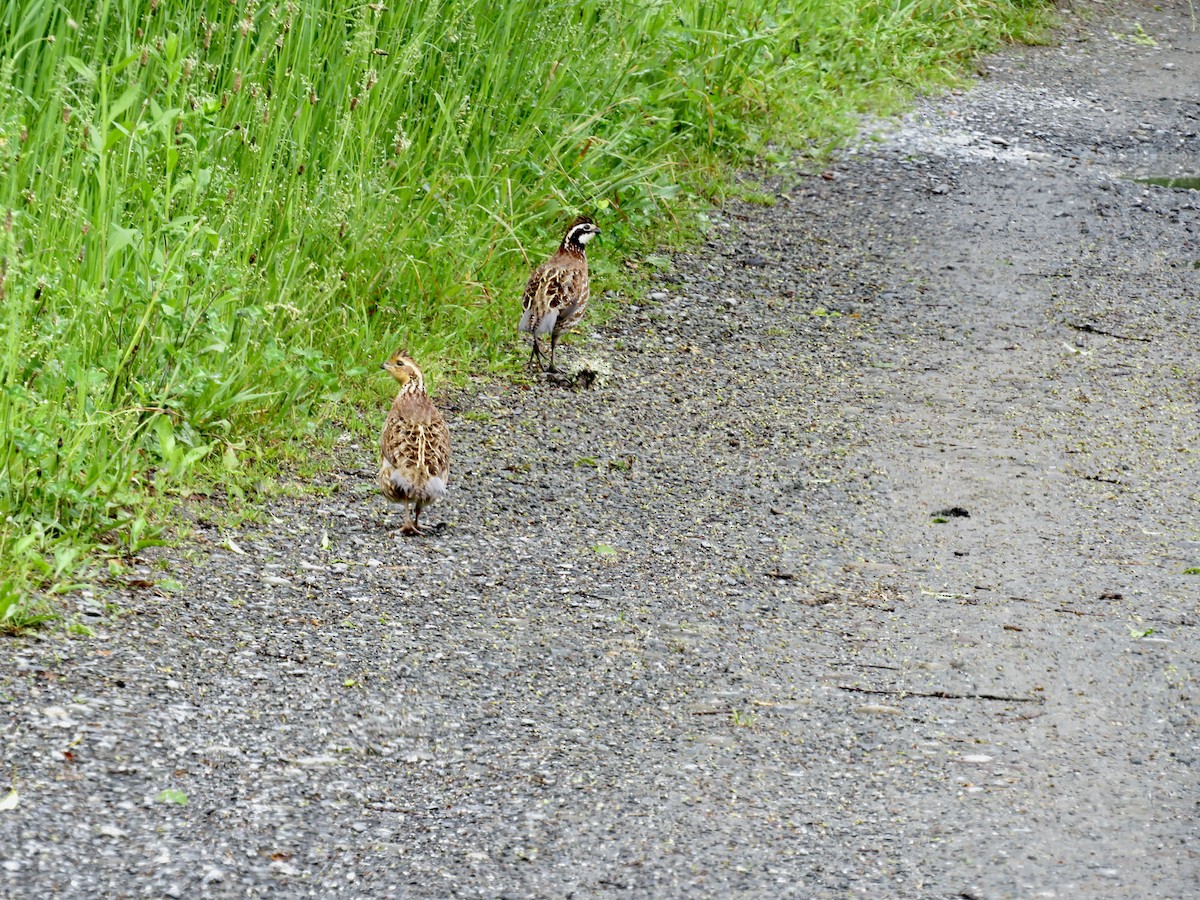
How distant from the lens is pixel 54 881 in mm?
3898

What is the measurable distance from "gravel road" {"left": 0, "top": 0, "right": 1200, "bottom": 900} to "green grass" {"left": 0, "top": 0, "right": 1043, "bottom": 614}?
0.44 m

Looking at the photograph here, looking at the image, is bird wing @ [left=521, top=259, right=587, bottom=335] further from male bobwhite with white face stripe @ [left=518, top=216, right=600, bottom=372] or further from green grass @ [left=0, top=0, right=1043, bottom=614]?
green grass @ [left=0, top=0, right=1043, bottom=614]

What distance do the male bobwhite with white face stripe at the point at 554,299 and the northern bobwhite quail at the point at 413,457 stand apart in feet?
5.27

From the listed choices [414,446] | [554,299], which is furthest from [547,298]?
[414,446]

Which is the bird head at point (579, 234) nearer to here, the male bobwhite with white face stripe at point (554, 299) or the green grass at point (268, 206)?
the male bobwhite with white face stripe at point (554, 299)

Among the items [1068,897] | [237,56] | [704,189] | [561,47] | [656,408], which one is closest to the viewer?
[1068,897]

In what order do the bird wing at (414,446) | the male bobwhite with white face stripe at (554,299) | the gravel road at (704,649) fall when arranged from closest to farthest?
the gravel road at (704,649), the bird wing at (414,446), the male bobwhite with white face stripe at (554,299)

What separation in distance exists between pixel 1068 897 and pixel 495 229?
5.78 meters

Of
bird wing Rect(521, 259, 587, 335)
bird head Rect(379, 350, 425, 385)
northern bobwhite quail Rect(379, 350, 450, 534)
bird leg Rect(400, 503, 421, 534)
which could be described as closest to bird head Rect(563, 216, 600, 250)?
bird wing Rect(521, 259, 587, 335)

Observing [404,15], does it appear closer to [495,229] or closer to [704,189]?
[495,229]

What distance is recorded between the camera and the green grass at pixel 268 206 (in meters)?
5.98

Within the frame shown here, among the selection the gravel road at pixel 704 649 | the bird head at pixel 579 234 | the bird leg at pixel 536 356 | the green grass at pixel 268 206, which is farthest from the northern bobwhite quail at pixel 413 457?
the bird head at pixel 579 234

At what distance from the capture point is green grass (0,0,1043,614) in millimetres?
5980

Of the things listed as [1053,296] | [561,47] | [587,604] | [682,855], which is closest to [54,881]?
[682,855]
